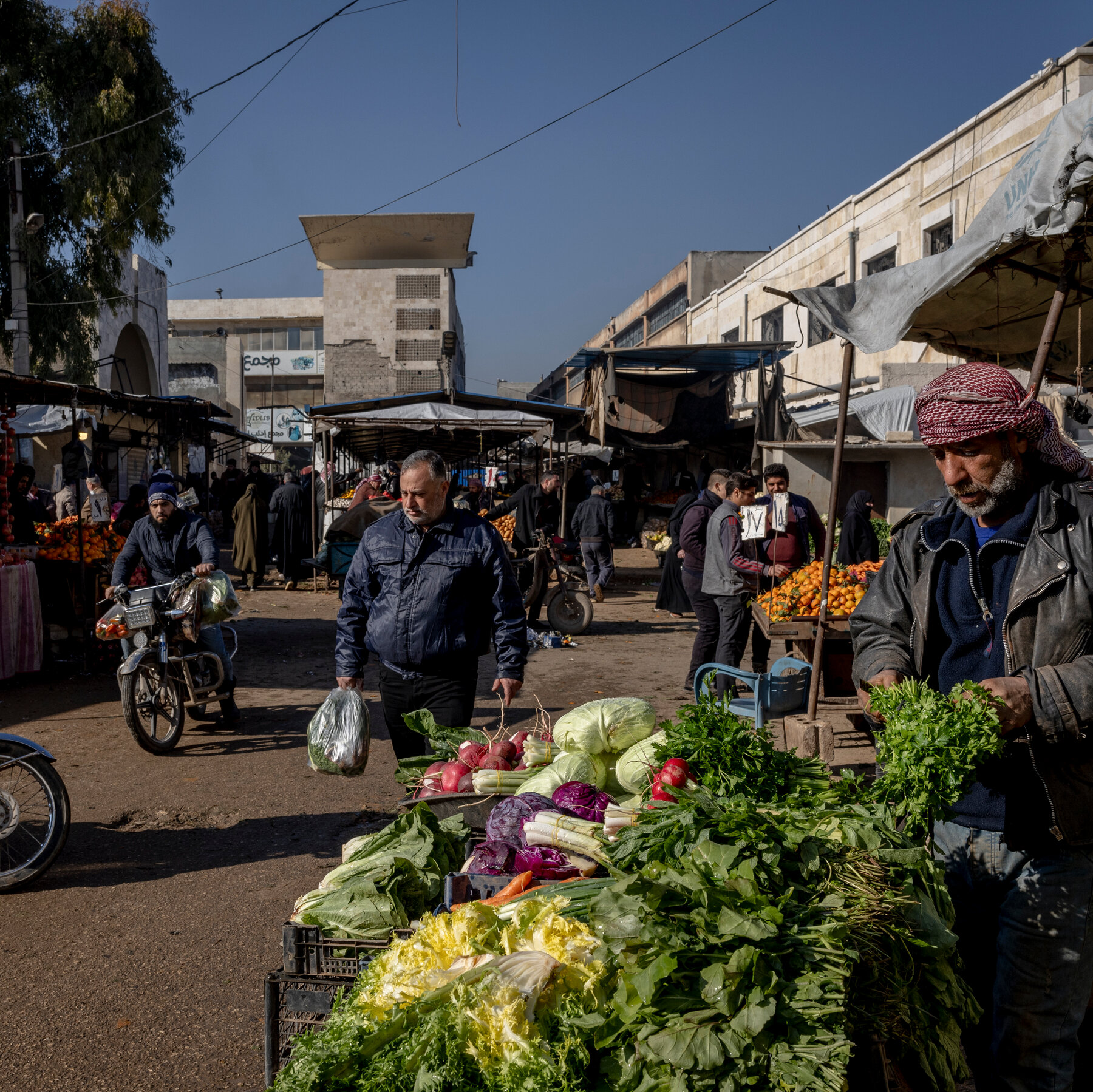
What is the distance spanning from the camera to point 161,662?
23.5 ft

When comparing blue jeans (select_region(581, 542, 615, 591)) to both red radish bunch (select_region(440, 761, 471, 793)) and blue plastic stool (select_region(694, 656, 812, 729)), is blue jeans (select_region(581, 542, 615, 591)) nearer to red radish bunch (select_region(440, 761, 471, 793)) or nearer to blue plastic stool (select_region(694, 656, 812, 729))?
blue plastic stool (select_region(694, 656, 812, 729))

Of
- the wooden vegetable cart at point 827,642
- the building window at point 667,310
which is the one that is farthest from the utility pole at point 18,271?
the building window at point 667,310

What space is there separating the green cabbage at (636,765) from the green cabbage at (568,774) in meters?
0.08

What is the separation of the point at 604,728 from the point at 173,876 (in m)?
2.85

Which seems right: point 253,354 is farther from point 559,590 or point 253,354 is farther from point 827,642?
point 827,642

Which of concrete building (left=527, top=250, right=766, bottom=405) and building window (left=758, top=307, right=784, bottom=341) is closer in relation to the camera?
building window (left=758, top=307, right=784, bottom=341)

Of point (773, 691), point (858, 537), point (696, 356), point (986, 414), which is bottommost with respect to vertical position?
point (773, 691)

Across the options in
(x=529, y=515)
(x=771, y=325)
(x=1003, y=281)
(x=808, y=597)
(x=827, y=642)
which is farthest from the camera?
(x=771, y=325)

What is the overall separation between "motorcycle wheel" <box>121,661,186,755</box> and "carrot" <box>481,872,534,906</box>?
5224 millimetres

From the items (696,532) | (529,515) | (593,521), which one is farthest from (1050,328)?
(593,521)

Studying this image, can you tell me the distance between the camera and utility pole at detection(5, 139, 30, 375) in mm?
17031

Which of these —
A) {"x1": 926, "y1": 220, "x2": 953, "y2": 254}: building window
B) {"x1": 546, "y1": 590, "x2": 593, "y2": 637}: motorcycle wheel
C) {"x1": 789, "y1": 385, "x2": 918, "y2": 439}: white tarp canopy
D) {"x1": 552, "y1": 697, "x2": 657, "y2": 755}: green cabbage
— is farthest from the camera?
{"x1": 926, "y1": 220, "x2": 953, "y2": 254}: building window

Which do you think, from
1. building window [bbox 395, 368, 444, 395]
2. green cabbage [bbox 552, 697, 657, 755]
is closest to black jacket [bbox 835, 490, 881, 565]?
green cabbage [bbox 552, 697, 657, 755]

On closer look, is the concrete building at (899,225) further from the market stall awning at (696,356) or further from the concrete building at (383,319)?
the concrete building at (383,319)
